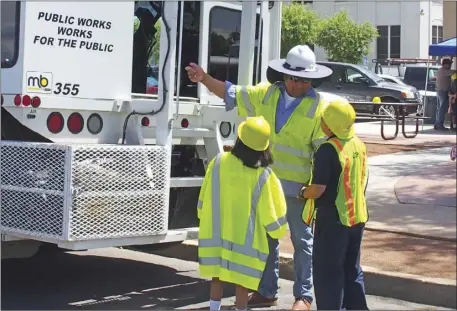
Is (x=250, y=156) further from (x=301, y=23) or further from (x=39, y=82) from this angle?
(x=301, y=23)

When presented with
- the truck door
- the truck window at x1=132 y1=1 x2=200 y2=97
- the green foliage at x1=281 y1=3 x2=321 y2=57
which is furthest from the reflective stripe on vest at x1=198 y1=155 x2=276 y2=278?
the green foliage at x1=281 y1=3 x2=321 y2=57

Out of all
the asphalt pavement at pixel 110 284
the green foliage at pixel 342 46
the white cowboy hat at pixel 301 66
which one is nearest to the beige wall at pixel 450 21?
the white cowboy hat at pixel 301 66

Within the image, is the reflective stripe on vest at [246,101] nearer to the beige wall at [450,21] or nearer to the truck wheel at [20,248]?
the truck wheel at [20,248]

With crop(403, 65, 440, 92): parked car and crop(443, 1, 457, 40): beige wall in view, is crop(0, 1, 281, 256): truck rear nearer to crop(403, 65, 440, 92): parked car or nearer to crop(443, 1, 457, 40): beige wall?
crop(443, 1, 457, 40): beige wall

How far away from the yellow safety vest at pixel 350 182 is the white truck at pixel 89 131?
54.4 inches

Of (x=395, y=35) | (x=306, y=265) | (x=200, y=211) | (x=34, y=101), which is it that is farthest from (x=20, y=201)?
(x=395, y=35)

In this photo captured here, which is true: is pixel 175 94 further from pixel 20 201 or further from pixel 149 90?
pixel 20 201

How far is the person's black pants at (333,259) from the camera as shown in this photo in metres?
4.48

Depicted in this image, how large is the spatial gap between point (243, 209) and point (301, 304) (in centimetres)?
119

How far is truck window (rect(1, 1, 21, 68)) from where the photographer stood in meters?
5.15

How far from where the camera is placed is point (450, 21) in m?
1.97

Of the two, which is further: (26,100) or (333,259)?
(26,100)

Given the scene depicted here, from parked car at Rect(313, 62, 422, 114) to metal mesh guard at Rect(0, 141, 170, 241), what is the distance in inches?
511

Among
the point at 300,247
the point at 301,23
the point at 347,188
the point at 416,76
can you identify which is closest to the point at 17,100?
the point at 300,247
